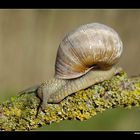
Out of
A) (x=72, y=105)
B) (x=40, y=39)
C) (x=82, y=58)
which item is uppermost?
(x=40, y=39)

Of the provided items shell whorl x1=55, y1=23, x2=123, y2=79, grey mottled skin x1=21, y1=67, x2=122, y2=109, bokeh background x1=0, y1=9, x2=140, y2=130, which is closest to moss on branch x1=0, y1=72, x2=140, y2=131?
grey mottled skin x1=21, y1=67, x2=122, y2=109

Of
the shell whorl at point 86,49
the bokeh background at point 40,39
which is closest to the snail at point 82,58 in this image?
the shell whorl at point 86,49

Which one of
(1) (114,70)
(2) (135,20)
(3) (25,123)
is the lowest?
(3) (25,123)

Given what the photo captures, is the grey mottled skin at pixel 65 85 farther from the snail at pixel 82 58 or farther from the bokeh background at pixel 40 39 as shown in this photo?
the bokeh background at pixel 40 39

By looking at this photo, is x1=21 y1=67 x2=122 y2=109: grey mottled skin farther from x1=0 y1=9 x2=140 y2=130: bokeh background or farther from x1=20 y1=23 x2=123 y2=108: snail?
x1=0 y1=9 x2=140 y2=130: bokeh background

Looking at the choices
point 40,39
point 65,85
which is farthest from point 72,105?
point 40,39

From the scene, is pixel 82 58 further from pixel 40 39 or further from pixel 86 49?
pixel 40 39

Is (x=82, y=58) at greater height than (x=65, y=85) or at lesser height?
greater
